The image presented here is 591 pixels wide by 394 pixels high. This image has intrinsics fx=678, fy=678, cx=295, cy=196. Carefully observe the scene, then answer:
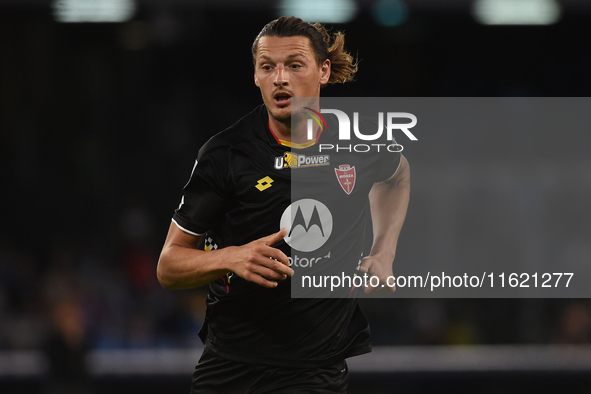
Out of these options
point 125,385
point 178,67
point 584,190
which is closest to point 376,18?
point 178,67

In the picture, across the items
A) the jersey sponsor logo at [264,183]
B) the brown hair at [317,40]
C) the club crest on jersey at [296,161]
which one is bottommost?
the jersey sponsor logo at [264,183]

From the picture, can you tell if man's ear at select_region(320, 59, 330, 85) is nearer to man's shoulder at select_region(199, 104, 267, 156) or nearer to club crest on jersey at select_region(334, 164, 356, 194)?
man's shoulder at select_region(199, 104, 267, 156)

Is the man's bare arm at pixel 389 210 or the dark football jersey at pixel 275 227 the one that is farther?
the man's bare arm at pixel 389 210

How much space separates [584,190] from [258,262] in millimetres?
6152

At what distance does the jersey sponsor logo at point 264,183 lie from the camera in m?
2.48

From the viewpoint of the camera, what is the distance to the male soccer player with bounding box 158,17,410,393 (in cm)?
247

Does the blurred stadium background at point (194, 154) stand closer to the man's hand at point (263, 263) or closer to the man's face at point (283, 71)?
the man's face at point (283, 71)

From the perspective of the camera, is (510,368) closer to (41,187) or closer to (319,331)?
(319,331)

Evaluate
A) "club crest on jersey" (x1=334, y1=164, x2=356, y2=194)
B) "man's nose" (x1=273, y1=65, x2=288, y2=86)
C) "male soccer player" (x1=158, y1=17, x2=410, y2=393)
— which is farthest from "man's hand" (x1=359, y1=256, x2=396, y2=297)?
"man's nose" (x1=273, y1=65, x2=288, y2=86)

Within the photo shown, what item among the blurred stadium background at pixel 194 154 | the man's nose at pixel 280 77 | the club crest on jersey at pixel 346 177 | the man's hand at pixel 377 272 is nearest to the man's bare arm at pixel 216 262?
the man's hand at pixel 377 272

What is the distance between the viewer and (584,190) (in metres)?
7.34

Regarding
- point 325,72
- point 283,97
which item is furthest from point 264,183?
point 325,72

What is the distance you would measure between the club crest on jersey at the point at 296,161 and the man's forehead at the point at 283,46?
0.38m

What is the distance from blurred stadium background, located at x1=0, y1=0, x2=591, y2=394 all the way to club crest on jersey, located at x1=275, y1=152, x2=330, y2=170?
4.42 m
